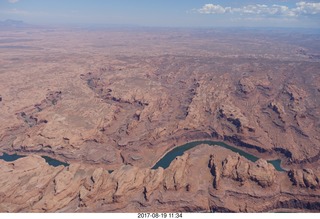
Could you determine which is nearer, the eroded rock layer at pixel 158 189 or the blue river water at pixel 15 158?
the eroded rock layer at pixel 158 189

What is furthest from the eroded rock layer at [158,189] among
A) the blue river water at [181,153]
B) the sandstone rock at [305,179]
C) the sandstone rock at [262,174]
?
the blue river water at [181,153]

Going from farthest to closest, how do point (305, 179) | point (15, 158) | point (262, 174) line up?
point (15, 158), point (262, 174), point (305, 179)

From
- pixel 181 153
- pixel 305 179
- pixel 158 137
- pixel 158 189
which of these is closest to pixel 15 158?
pixel 158 137

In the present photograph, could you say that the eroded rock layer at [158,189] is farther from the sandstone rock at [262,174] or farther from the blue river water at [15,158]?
the blue river water at [15,158]

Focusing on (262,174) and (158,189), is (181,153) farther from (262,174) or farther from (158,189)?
(262,174)

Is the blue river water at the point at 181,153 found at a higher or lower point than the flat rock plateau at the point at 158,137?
lower

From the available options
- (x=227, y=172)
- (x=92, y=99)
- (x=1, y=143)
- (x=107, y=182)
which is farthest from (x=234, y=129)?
(x=1, y=143)

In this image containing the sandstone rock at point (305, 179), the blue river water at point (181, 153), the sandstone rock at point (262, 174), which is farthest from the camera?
the blue river water at point (181, 153)

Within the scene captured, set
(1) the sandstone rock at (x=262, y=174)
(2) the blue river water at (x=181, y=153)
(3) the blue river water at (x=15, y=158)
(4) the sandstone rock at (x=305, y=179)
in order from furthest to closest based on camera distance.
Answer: (3) the blue river water at (x=15, y=158) < (2) the blue river water at (x=181, y=153) < (1) the sandstone rock at (x=262, y=174) < (4) the sandstone rock at (x=305, y=179)
